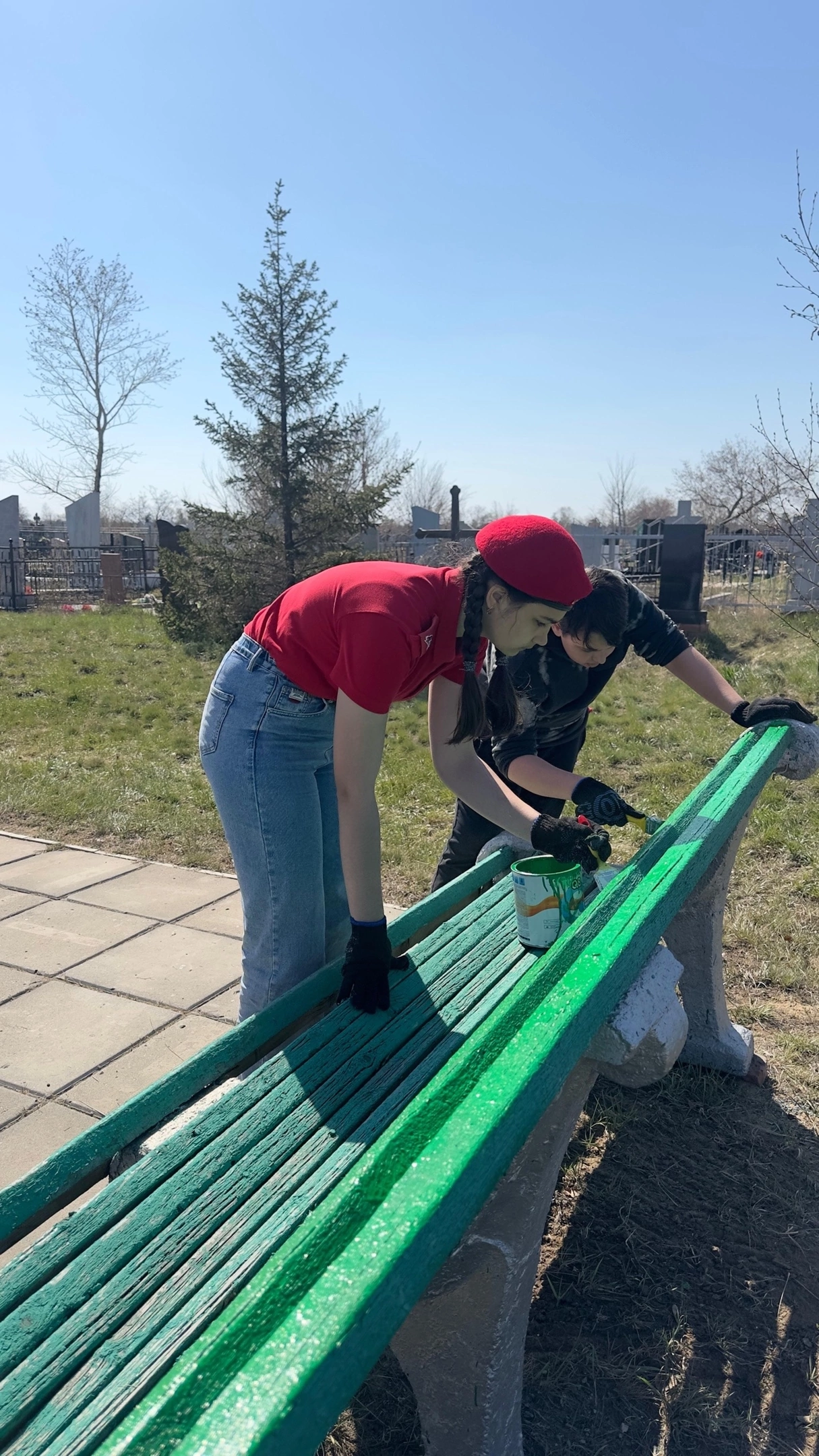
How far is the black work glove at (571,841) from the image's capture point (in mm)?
2211

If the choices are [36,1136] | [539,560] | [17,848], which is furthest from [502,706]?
[17,848]

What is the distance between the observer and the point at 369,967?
1.80m

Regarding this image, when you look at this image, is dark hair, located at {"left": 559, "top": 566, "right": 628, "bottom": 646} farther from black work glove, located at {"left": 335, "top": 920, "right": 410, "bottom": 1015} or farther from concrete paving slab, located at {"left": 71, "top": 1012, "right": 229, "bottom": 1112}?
concrete paving slab, located at {"left": 71, "top": 1012, "right": 229, "bottom": 1112}

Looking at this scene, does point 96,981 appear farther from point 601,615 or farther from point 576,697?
point 601,615

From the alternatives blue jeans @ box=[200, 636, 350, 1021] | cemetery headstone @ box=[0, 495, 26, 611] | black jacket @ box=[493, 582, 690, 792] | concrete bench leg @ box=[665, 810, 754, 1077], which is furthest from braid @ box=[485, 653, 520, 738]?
cemetery headstone @ box=[0, 495, 26, 611]

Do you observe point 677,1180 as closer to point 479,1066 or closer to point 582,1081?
point 582,1081

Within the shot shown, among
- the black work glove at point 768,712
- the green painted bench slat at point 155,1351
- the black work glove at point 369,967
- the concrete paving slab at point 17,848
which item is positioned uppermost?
the black work glove at point 768,712

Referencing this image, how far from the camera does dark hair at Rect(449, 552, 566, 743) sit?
6.08 ft

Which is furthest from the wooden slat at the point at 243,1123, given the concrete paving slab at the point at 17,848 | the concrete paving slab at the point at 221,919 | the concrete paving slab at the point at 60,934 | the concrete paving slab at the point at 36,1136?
the concrete paving slab at the point at 17,848

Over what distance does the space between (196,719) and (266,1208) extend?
672cm

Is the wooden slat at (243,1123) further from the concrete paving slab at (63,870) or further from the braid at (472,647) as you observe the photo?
the concrete paving slab at (63,870)

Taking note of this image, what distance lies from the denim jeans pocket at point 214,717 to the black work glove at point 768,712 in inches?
66.5

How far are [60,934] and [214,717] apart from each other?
2.18 meters

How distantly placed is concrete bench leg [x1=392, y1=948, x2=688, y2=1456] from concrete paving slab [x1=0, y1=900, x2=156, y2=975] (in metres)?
2.39
